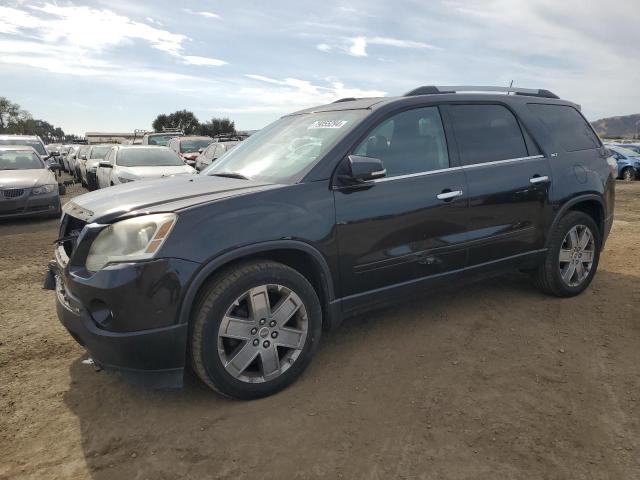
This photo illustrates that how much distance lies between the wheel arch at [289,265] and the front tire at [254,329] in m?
0.07

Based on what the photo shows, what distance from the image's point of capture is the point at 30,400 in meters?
3.05

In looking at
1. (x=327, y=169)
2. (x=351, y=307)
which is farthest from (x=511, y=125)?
(x=351, y=307)

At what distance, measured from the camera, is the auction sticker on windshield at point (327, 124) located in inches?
139

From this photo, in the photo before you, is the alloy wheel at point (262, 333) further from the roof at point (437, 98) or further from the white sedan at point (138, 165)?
the white sedan at point (138, 165)

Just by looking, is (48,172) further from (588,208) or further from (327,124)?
(588,208)

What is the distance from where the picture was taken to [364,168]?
10.2ft

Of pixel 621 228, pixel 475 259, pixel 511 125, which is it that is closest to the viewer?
pixel 475 259

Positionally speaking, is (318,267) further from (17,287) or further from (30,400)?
(17,287)

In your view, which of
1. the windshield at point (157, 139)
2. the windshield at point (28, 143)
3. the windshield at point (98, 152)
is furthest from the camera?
the windshield at point (157, 139)

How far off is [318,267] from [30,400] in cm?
194

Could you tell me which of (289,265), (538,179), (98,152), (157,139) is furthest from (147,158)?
(157,139)

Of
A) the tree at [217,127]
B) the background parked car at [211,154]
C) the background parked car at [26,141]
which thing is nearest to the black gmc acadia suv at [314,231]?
the background parked car at [211,154]

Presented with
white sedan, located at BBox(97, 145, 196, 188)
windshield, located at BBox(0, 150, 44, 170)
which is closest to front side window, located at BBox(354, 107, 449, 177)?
white sedan, located at BBox(97, 145, 196, 188)

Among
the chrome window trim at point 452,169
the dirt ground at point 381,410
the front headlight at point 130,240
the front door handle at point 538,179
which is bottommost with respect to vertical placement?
the dirt ground at point 381,410
